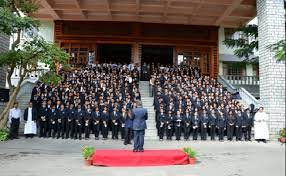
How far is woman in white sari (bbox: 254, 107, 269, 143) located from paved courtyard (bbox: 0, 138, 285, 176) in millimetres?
746

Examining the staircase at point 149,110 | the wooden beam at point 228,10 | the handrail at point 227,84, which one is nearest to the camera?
the staircase at point 149,110

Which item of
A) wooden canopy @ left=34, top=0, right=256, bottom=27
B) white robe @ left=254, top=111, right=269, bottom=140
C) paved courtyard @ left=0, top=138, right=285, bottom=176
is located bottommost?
paved courtyard @ left=0, top=138, right=285, bottom=176

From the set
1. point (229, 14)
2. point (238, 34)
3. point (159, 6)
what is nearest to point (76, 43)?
point (159, 6)

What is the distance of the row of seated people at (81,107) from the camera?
1295cm

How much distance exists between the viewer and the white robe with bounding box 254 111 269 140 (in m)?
13.0

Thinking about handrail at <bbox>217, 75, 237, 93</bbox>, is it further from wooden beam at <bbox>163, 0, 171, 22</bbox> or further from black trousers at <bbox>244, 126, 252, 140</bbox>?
black trousers at <bbox>244, 126, 252, 140</bbox>

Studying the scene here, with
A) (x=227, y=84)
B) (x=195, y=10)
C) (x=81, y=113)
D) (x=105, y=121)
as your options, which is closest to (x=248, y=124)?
(x=105, y=121)

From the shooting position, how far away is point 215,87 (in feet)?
54.0

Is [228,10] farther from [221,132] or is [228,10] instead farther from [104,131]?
[104,131]

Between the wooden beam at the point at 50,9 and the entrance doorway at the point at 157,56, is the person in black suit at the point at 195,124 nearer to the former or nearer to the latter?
the wooden beam at the point at 50,9

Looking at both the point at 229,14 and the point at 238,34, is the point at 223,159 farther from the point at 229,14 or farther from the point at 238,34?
the point at 238,34

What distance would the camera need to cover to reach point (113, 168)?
7.91 meters

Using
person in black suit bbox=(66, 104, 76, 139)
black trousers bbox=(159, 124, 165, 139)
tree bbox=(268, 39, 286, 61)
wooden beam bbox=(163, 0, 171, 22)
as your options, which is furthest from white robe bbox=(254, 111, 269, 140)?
tree bbox=(268, 39, 286, 61)

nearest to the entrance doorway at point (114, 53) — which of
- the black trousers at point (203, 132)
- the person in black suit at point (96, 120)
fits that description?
the person in black suit at point (96, 120)
